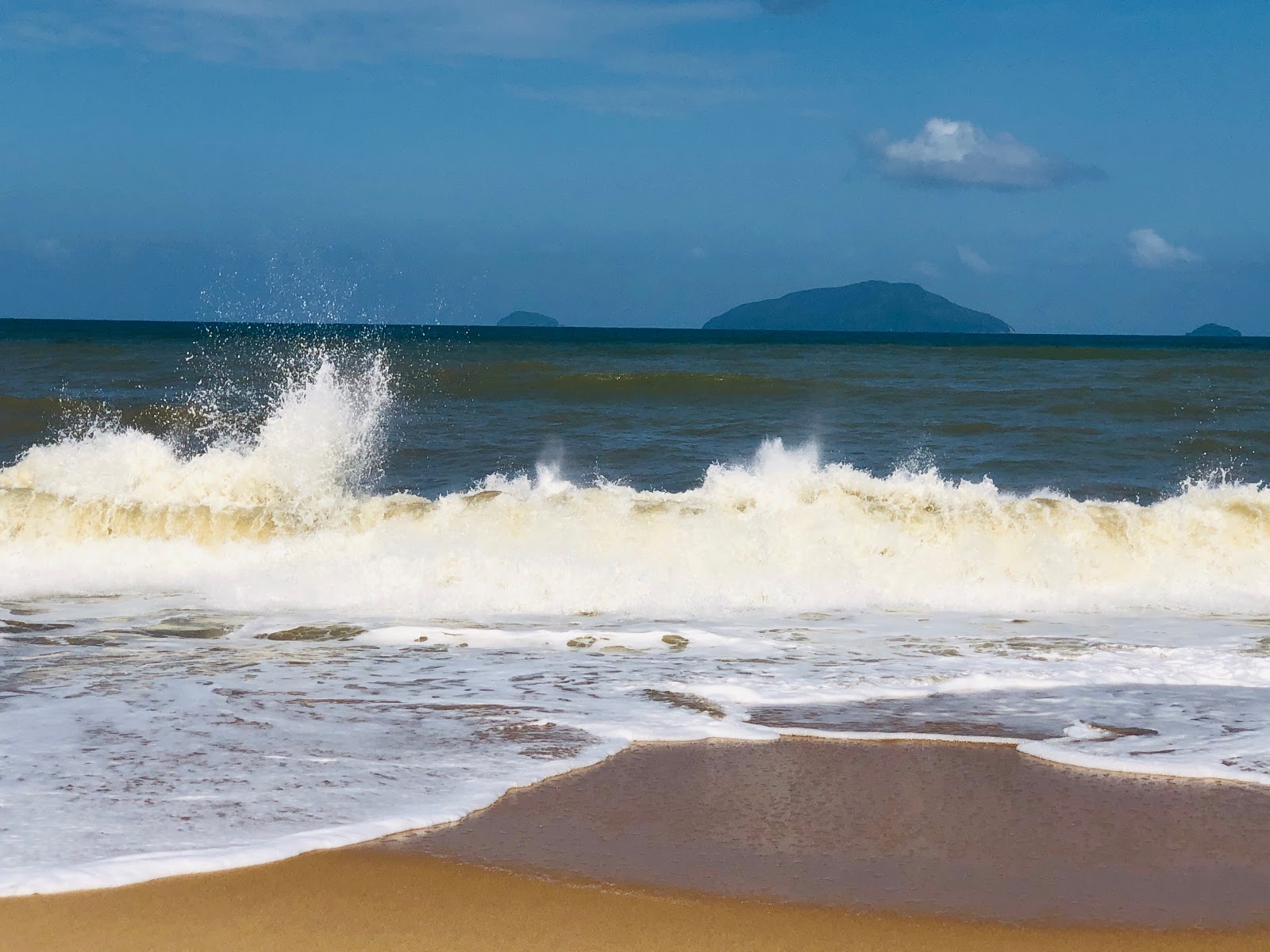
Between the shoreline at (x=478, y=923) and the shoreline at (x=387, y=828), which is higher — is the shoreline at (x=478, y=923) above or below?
below

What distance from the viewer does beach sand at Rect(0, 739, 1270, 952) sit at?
3.19 metres

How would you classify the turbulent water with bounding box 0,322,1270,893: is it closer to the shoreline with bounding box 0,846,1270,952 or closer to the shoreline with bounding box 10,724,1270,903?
the shoreline with bounding box 10,724,1270,903

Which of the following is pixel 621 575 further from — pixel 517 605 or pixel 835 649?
pixel 835 649

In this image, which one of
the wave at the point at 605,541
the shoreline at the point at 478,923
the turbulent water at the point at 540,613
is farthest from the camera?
the wave at the point at 605,541

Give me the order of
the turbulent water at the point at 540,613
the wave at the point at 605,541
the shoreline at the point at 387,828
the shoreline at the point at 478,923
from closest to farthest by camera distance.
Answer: the shoreline at the point at 478,923 → the shoreline at the point at 387,828 → the turbulent water at the point at 540,613 → the wave at the point at 605,541

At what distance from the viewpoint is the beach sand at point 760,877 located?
126 inches

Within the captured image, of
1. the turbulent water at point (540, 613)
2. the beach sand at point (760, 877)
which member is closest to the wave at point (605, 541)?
the turbulent water at point (540, 613)

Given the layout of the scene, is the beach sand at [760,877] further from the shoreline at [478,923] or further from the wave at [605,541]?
the wave at [605,541]

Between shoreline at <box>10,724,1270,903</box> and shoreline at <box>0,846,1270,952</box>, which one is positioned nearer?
shoreline at <box>0,846,1270,952</box>

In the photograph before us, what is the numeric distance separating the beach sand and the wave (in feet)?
12.6

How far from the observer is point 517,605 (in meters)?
8.23

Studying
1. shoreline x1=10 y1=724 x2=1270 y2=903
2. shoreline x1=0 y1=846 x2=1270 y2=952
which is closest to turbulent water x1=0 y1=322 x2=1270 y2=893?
shoreline x1=10 y1=724 x2=1270 y2=903

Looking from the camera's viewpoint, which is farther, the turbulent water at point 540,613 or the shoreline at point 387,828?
the turbulent water at point 540,613

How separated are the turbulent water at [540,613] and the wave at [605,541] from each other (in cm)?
4
